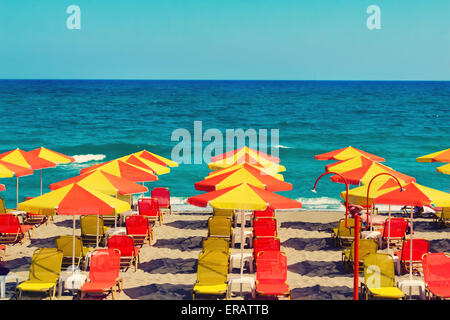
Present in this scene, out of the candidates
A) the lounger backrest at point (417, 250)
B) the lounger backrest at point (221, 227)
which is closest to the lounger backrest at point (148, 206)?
the lounger backrest at point (221, 227)

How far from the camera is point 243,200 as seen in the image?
9516mm

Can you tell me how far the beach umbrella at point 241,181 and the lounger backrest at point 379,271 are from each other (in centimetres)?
282

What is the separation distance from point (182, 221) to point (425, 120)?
2179 inches

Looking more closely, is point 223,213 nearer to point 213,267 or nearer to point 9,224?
point 213,267

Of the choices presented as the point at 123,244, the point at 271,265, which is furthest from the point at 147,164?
the point at 271,265

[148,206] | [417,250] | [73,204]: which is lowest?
[417,250]

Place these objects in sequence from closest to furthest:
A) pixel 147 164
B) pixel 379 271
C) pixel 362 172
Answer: pixel 379 271 < pixel 362 172 < pixel 147 164

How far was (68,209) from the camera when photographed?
923cm

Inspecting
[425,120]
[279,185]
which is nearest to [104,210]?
[279,185]

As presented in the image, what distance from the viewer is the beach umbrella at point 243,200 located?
9.42m

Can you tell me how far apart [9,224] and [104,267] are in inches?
164

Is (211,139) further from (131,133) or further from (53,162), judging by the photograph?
(53,162)

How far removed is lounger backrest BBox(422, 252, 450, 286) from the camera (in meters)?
9.20

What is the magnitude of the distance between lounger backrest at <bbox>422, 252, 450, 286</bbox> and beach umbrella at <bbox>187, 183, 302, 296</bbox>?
2286mm
